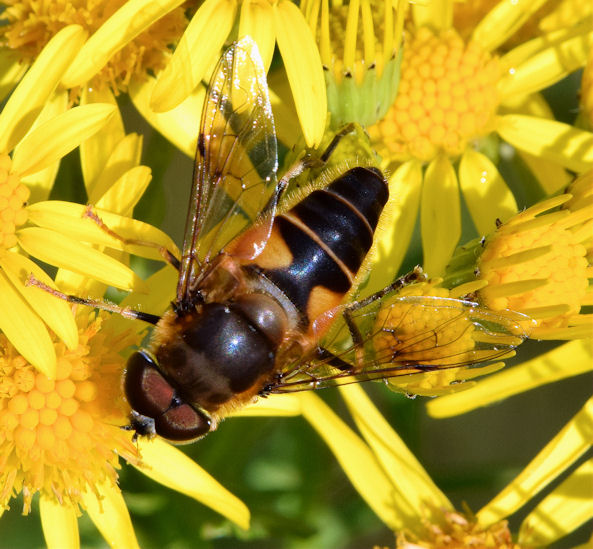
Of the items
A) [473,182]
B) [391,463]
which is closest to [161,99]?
[473,182]

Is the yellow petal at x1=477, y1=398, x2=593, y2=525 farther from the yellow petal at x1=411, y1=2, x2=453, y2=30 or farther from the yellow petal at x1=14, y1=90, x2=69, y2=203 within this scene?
the yellow petal at x1=14, y1=90, x2=69, y2=203

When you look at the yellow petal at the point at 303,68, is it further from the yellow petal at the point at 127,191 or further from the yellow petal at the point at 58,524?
the yellow petal at the point at 58,524

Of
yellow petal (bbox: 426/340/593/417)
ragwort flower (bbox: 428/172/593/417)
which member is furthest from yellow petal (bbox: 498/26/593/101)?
yellow petal (bbox: 426/340/593/417)

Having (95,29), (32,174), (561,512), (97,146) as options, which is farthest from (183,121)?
(561,512)

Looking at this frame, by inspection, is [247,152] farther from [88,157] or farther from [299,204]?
[88,157]

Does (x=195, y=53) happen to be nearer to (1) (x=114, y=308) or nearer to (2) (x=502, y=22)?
(1) (x=114, y=308)
